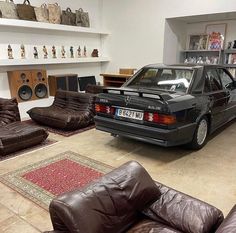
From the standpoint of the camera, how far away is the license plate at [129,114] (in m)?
3.18

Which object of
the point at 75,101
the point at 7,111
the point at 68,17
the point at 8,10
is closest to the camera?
the point at 7,111

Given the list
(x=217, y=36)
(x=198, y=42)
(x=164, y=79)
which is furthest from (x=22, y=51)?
(x=217, y=36)

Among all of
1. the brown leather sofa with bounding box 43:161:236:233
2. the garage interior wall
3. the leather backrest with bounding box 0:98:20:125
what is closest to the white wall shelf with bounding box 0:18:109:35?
the garage interior wall

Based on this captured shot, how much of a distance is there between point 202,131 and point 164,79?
944 millimetres

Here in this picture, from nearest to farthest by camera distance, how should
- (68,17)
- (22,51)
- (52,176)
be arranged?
(52,176) < (22,51) < (68,17)

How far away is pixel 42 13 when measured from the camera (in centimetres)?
560

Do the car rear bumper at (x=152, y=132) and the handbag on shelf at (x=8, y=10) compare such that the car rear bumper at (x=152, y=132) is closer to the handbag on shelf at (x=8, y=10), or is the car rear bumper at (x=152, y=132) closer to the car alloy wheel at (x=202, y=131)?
the car alloy wheel at (x=202, y=131)

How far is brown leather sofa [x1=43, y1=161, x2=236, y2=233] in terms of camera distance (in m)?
1.24

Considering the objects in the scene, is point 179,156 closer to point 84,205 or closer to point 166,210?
point 166,210

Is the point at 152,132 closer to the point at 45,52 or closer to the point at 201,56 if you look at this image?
the point at 45,52

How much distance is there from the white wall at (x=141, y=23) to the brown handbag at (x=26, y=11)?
2413 mm

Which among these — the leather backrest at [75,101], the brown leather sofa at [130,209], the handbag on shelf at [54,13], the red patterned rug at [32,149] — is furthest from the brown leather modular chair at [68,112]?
the brown leather sofa at [130,209]

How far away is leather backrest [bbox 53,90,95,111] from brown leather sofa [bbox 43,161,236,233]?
3.16 m

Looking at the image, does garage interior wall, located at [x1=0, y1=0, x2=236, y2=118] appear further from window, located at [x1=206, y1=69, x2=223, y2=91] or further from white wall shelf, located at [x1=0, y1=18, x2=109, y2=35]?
window, located at [x1=206, y1=69, x2=223, y2=91]
